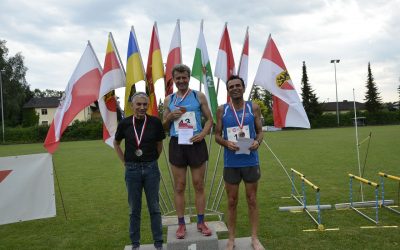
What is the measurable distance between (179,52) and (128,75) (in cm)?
91

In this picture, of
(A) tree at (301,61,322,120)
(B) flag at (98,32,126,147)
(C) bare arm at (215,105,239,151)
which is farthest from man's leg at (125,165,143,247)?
(A) tree at (301,61,322,120)

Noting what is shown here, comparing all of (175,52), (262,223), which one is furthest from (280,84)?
(262,223)

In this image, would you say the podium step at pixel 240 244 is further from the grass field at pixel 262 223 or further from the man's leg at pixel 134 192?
the man's leg at pixel 134 192

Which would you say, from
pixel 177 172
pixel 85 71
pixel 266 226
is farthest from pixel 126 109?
pixel 266 226

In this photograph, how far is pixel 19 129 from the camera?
151 feet

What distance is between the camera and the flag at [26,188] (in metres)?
6.17

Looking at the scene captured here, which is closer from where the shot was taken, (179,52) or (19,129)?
(179,52)

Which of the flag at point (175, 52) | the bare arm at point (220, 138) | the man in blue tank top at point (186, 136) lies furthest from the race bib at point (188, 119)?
the flag at point (175, 52)

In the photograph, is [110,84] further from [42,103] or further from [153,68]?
[42,103]

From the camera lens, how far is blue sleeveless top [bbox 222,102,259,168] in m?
4.45

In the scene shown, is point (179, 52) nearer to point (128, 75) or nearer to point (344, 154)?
point (128, 75)

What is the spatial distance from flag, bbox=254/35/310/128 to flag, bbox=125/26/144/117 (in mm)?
1876

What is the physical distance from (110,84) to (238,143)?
2531mm

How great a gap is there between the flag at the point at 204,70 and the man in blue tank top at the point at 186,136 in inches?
54.6
